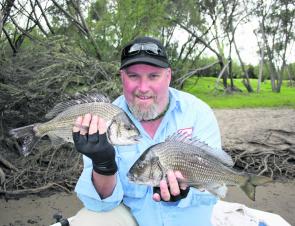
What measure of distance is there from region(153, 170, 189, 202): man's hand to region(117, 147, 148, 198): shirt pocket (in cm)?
65

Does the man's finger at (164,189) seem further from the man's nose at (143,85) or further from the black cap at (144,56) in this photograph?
the black cap at (144,56)

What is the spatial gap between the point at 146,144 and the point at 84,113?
0.80 metres

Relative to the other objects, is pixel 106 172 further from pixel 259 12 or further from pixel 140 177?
pixel 259 12

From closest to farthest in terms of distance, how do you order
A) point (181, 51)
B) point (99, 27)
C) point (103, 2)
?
1. point (99, 27)
2. point (103, 2)
3. point (181, 51)

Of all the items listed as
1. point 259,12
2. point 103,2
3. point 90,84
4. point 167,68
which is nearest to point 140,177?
point 167,68

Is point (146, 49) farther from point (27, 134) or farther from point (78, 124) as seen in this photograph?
point (27, 134)

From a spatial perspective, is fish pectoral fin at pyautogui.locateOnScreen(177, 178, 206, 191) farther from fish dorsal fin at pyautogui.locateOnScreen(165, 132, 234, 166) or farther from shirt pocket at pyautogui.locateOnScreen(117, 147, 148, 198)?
shirt pocket at pyautogui.locateOnScreen(117, 147, 148, 198)

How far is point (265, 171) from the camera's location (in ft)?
31.3

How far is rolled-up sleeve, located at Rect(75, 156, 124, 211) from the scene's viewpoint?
3475 mm

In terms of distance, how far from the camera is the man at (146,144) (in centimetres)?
345

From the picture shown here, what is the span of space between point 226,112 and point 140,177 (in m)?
14.9

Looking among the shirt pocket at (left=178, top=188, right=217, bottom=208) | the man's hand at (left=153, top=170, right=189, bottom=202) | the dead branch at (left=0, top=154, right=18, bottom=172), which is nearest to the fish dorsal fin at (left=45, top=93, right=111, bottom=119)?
the man's hand at (left=153, top=170, right=189, bottom=202)

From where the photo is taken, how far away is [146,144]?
3.59 metres

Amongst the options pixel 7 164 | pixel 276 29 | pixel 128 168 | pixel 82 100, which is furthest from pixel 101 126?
pixel 276 29
